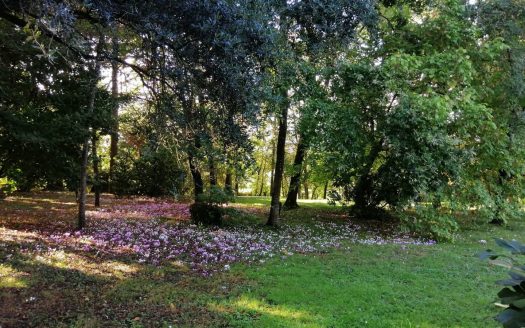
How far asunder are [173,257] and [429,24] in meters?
10.9

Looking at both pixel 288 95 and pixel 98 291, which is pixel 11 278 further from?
pixel 288 95

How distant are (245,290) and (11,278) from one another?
3.74m

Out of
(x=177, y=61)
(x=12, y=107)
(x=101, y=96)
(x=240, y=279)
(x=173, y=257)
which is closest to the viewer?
(x=177, y=61)

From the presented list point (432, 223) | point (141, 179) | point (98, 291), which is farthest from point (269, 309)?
point (141, 179)

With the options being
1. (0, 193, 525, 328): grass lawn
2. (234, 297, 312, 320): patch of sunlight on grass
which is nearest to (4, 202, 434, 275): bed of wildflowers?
(0, 193, 525, 328): grass lawn

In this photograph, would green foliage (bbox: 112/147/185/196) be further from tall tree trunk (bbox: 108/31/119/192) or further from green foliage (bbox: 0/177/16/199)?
green foliage (bbox: 0/177/16/199)

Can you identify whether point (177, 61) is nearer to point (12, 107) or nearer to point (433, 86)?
point (12, 107)

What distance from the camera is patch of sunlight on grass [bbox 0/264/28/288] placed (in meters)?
6.38

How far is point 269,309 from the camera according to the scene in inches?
235

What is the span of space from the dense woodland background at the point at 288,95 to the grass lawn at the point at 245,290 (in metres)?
1.75

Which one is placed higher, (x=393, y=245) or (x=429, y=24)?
(x=429, y=24)

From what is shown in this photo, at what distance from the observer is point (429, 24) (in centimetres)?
1357

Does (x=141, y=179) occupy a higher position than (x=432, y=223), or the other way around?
(x=141, y=179)

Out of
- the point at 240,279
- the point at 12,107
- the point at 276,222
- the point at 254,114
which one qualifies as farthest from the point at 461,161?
the point at 12,107
